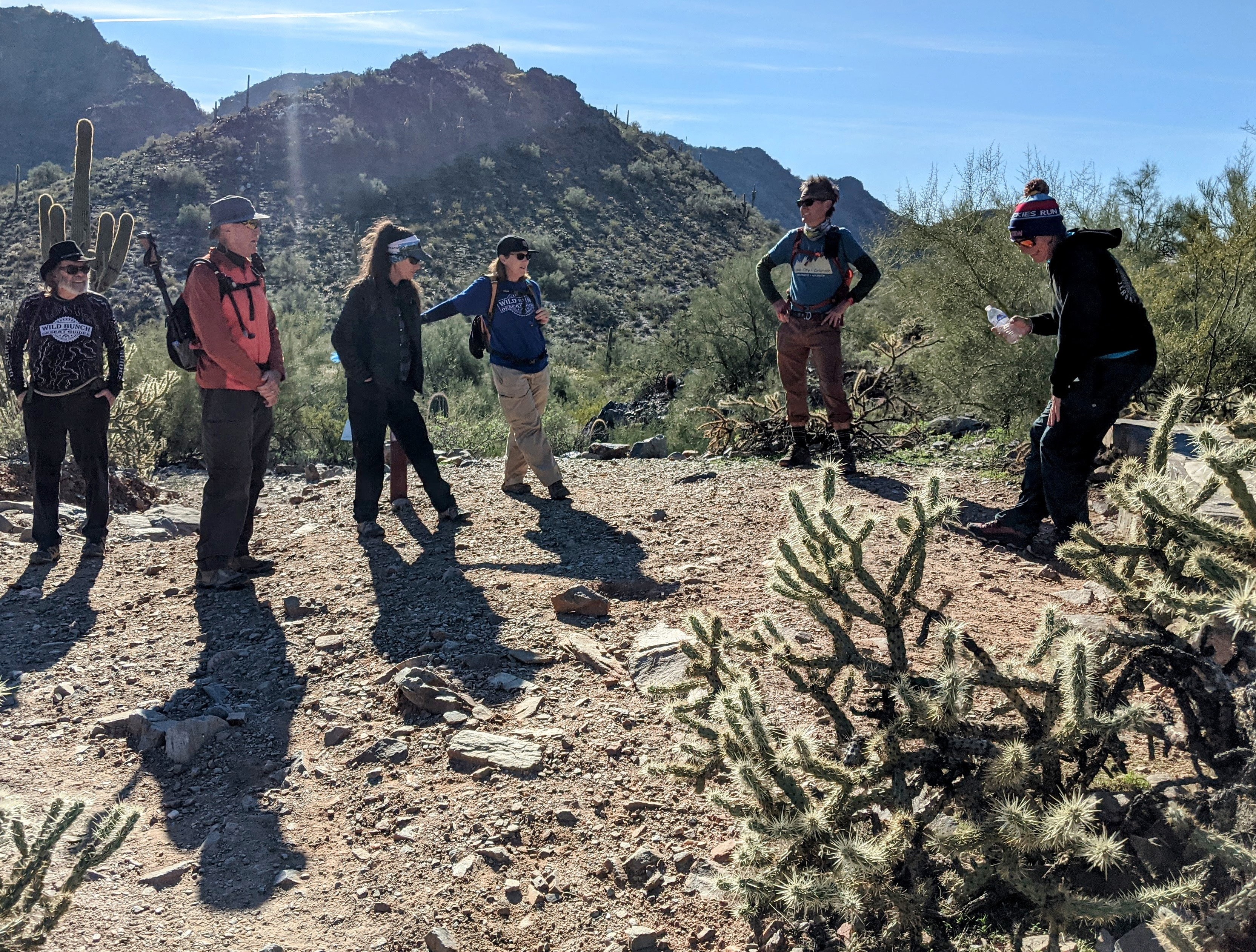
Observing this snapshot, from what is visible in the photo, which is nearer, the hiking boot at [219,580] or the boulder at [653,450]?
the hiking boot at [219,580]

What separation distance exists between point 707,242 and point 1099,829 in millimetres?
43676

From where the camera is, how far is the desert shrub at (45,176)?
36938 mm

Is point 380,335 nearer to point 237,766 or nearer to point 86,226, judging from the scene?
point 237,766

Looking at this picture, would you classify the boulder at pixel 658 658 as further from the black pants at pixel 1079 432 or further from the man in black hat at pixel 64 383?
the man in black hat at pixel 64 383

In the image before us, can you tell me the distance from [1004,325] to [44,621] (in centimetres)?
531

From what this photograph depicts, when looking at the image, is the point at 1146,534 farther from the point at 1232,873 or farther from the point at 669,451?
the point at 669,451

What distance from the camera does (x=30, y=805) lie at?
345 cm

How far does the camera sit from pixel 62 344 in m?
5.86

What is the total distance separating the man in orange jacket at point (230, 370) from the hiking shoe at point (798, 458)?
3.81 metres

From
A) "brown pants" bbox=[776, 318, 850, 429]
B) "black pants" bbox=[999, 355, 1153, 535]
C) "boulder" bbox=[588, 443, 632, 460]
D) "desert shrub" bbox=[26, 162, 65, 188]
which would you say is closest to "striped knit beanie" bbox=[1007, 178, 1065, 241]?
"black pants" bbox=[999, 355, 1153, 535]

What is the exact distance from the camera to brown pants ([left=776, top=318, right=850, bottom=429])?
6.77 meters

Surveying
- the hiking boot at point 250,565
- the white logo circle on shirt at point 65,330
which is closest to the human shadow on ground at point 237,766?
the hiking boot at point 250,565

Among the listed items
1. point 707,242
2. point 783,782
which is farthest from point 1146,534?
point 707,242

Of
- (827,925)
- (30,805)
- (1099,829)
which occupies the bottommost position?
(30,805)
